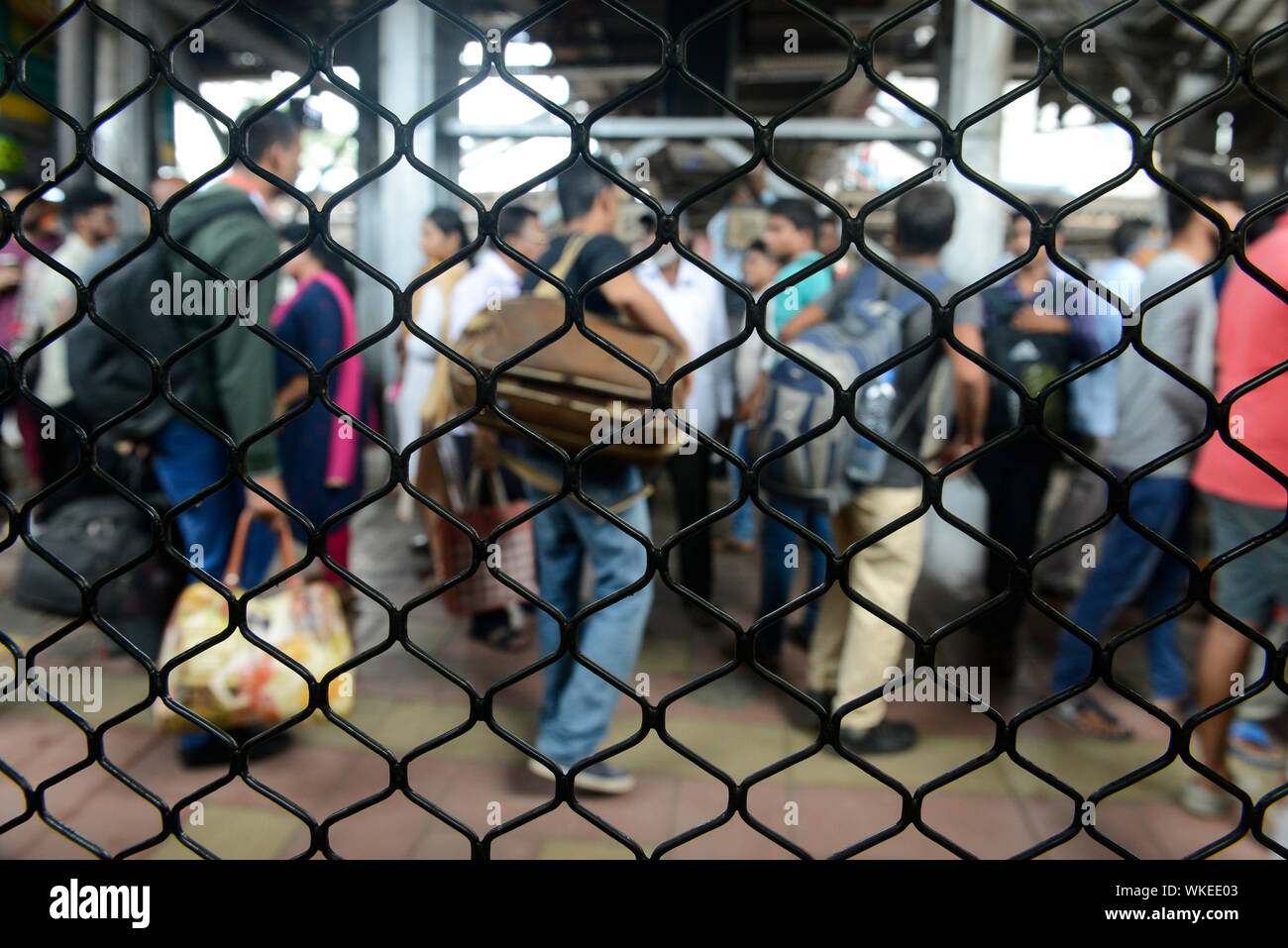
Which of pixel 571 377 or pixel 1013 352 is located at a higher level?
pixel 1013 352

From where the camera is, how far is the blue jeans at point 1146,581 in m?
2.53

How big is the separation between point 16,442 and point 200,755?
289 cm

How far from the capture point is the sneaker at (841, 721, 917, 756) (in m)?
2.67

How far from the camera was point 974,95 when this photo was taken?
403 cm

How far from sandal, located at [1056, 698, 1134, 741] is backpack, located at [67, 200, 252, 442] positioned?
254 cm

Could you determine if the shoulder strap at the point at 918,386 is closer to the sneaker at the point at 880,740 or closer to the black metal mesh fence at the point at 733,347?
the sneaker at the point at 880,740

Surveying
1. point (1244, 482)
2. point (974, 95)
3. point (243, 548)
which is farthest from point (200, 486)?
point (974, 95)

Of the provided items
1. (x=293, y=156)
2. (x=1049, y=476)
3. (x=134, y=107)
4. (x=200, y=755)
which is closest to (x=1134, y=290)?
(x=1049, y=476)

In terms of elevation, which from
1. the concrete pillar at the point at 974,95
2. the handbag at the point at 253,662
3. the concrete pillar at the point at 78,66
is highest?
the concrete pillar at the point at 78,66

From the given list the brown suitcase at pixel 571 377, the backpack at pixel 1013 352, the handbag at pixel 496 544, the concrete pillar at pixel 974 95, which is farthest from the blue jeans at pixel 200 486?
Result: the concrete pillar at pixel 974 95

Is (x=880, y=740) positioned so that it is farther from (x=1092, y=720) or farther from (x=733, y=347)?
(x=733, y=347)

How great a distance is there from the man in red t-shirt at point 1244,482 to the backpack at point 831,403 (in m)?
0.68

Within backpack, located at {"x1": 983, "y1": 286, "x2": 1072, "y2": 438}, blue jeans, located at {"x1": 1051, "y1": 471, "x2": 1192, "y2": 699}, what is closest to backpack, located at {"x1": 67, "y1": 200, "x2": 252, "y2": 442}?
backpack, located at {"x1": 983, "y1": 286, "x2": 1072, "y2": 438}

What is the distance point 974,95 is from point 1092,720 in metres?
2.62
